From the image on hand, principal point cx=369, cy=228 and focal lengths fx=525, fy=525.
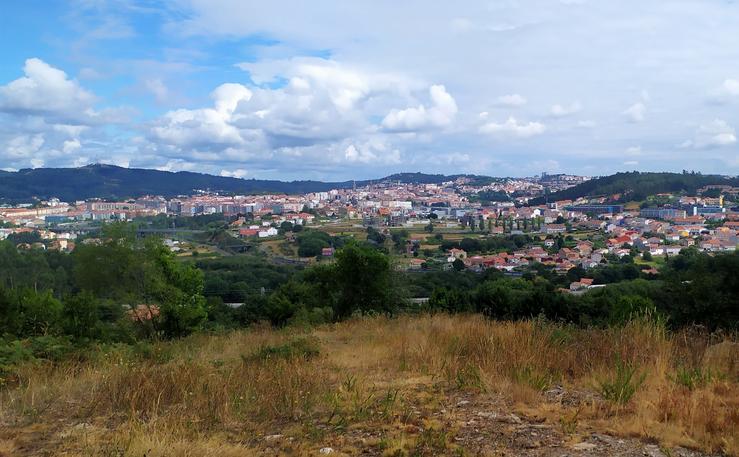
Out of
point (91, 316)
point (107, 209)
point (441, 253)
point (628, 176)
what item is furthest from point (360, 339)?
point (628, 176)

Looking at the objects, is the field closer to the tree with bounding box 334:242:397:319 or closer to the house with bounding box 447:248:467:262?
the tree with bounding box 334:242:397:319

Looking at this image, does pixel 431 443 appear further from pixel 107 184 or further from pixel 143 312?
pixel 107 184

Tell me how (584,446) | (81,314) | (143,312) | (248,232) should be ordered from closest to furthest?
(584,446) < (81,314) < (143,312) < (248,232)

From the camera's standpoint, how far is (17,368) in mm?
6105

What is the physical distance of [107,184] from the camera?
73312mm

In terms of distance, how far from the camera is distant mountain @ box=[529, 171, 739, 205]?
69.9 meters

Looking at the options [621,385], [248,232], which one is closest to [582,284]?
[621,385]

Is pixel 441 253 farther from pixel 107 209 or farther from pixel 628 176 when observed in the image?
pixel 628 176

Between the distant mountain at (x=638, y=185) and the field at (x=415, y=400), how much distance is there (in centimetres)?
7098

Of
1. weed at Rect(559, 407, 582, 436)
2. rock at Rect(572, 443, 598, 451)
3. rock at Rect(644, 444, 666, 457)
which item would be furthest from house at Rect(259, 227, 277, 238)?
rock at Rect(644, 444, 666, 457)

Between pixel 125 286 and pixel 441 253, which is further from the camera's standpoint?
pixel 441 253

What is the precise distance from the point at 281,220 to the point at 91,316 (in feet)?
165

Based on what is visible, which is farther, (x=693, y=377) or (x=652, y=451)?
(x=693, y=377)

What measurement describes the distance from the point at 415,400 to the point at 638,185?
77786 mm
